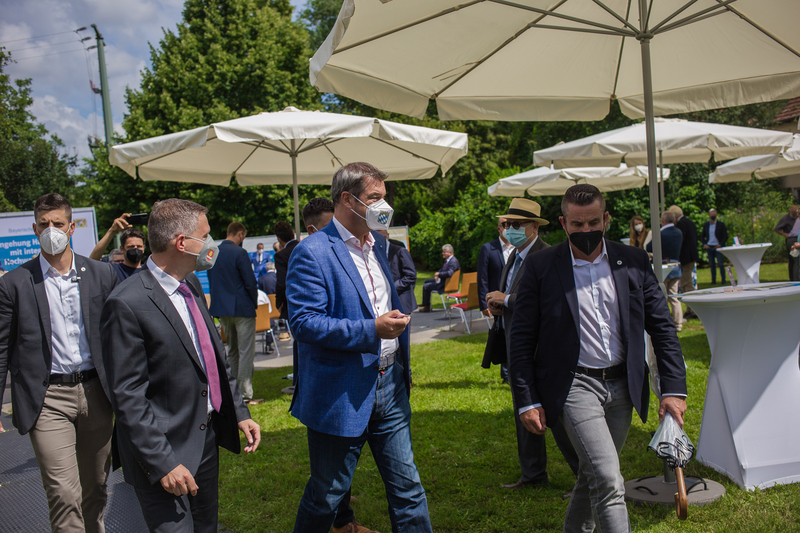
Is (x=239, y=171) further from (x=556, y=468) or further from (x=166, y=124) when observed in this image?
(x=166, y=124)

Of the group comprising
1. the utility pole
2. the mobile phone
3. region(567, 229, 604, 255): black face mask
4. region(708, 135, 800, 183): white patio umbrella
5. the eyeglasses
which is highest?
the utility pole

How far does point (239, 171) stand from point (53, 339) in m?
5.97

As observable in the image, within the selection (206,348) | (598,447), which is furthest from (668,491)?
(206,348)

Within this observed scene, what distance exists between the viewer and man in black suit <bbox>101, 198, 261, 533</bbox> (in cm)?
228

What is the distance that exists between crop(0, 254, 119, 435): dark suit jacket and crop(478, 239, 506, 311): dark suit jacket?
418cm

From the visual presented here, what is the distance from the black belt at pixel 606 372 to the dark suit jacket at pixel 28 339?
2595 mm

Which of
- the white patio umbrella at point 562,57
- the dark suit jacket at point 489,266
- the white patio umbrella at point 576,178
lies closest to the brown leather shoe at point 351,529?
the white patio umbrella at point 562,57

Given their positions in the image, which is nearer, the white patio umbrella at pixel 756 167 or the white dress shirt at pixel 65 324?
the white dress shirt at pixel 65 324

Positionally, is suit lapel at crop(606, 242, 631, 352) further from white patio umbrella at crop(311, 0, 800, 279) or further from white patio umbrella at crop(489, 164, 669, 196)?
white patio umbrella at crop(489, 164, 669, 196)

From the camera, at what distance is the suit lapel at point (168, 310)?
7.97 ft

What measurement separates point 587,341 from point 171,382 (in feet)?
6.51

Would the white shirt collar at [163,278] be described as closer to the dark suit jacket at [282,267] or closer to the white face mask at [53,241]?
the white face mask at [53,241]

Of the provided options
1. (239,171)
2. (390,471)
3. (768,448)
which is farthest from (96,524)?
(239,171)

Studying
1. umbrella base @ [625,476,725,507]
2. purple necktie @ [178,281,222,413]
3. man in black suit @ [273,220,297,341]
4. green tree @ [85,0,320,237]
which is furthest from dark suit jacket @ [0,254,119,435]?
green tree @ [85,0,320,237]
